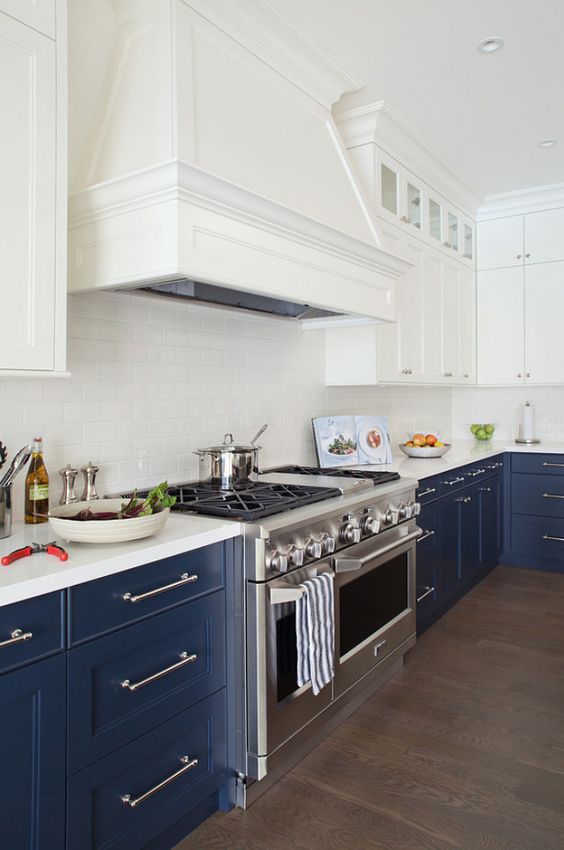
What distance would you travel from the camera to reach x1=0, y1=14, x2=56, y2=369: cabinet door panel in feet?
5.34

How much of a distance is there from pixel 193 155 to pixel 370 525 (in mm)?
1554

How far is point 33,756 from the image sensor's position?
1.39 meters

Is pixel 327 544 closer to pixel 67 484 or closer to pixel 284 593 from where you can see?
pixel 284 593

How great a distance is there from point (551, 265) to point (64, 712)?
463 cm

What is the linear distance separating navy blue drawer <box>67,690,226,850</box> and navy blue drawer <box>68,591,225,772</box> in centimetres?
4

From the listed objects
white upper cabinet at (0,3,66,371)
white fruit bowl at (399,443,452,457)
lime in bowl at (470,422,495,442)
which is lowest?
white fruit bowl at (399,443,452,457)

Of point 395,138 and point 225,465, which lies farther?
point 395,138

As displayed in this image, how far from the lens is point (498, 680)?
2.92 metres

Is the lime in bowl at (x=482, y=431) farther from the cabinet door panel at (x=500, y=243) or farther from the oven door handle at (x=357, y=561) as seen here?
the oven door handle at (x=357, y=561)

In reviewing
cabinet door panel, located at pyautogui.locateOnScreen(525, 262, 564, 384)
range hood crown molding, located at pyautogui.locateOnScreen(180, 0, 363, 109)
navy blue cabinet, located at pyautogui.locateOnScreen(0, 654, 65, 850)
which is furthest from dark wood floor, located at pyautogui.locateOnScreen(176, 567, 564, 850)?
range hood crown molding, located at pyautogui.locateOnScreen(180, 0, 363, 109)

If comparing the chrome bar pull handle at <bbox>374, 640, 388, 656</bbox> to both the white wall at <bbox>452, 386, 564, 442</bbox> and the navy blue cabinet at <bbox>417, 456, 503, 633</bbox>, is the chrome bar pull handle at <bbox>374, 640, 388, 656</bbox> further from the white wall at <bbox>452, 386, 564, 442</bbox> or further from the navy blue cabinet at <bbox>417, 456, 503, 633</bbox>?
the white wall at <bbox>452, 386, 564, 442</bbox>

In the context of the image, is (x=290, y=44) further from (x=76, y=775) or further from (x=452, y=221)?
(x=76, y=775)

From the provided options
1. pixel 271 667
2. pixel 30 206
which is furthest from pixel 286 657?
pixel 30 206

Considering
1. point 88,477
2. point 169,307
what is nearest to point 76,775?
point 88,477
